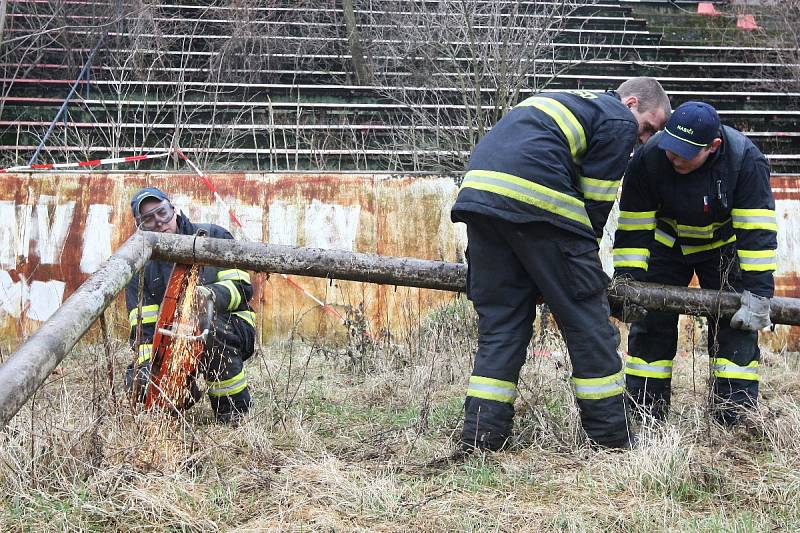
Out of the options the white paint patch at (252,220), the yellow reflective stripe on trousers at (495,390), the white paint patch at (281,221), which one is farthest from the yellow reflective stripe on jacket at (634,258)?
the white paint patch at (252,220)

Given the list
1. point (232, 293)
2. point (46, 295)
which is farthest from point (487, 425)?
point (46, 295)

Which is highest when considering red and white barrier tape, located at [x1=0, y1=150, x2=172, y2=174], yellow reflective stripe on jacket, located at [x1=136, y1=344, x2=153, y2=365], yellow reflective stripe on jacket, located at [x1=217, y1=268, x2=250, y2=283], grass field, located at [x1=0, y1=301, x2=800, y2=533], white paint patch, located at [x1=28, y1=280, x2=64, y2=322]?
red and white barrier tape, located at [x1=0, y1=150, x2=172, y2=174]

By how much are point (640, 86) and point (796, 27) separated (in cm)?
1396

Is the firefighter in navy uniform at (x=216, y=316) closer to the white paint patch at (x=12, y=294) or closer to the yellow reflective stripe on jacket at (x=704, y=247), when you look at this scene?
the yellow reflective stripe on jacket at (x=704, y=247)

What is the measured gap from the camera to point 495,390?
3.98m

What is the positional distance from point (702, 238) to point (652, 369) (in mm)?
781

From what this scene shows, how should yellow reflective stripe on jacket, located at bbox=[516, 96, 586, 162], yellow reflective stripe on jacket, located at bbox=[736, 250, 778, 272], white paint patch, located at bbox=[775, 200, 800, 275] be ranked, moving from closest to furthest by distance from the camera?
yellow reflective stripe on jacket, located at bbox=[516, 96, 586, 162], yellow reflective stripe on jacket, located at bbox=[736, 250, 778, 272], white paint patch, located at bbox=[775, 200, 800, 275]

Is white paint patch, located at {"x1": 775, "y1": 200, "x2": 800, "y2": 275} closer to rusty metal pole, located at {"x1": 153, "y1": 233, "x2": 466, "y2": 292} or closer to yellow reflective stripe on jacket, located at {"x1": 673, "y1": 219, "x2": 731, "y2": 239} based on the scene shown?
yellow reflective stripe on jacket, located at {"x1": 673, "y1": 219, "x2": 731, "y2": 239}

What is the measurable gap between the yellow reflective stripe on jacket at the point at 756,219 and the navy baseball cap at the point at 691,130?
1.47 feet

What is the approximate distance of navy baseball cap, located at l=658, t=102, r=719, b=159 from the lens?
4219 millimetres

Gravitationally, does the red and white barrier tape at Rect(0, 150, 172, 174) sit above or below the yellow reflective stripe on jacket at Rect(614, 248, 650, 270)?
above

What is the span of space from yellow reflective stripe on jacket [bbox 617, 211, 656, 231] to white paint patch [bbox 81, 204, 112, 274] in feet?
17.6

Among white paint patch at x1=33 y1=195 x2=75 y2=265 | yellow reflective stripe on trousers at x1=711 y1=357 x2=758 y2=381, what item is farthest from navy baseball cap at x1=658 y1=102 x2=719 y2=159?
white paint patch at x1=33 y1=195 x2=75 y2=265

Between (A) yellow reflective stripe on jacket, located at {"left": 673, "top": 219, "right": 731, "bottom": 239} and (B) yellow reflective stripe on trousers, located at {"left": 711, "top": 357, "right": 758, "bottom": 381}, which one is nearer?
(B) yellow reflective stripe on trousers, located at {"left": 711, "top": 357, "right": 758, "bottom": 381}
